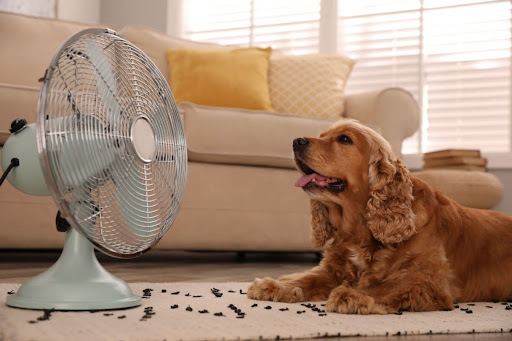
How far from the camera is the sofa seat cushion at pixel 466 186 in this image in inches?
145

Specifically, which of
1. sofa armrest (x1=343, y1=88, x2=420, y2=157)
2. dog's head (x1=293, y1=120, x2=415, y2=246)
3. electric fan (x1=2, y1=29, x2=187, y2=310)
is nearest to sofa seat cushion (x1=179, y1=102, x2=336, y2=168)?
sofa armrest (x1=343, y1=88, x2=420, y2=157)

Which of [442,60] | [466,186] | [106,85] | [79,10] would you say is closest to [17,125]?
[106,85]

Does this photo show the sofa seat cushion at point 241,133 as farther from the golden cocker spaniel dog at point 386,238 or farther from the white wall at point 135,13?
the white wall at point 135,13

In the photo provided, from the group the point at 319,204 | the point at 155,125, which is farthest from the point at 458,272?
the point at 155,125

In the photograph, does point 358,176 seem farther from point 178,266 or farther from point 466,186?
point 466,186

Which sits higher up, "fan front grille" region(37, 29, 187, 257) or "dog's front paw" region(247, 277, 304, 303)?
"fan front grille" region(37, 29, 187, 257)

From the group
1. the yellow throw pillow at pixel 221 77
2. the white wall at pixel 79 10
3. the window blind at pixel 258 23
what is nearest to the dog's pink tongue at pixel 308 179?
the yellow throw pillow at pixel 221 77

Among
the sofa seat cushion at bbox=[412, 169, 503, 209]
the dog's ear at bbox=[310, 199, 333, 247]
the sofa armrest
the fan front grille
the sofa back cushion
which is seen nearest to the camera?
the fan front grille

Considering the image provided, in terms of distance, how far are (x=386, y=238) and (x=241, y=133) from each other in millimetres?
1351

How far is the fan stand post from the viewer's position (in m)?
1.53

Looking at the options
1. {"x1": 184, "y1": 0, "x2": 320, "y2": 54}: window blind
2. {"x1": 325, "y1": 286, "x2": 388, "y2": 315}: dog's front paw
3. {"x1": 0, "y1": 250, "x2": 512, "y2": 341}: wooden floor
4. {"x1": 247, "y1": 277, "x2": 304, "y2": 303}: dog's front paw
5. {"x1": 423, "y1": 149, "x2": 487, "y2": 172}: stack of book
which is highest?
{"x1": 184, "y1": 0, "x2": 320, "y2": 54}: window blind

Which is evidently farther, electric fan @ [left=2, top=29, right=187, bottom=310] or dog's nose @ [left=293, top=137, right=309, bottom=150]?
dog's nose @ [left=293, top=137, right=309, bottom=150]

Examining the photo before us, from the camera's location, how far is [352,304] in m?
1.66

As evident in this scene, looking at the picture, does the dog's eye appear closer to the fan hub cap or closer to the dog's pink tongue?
the dog's pink tongue
